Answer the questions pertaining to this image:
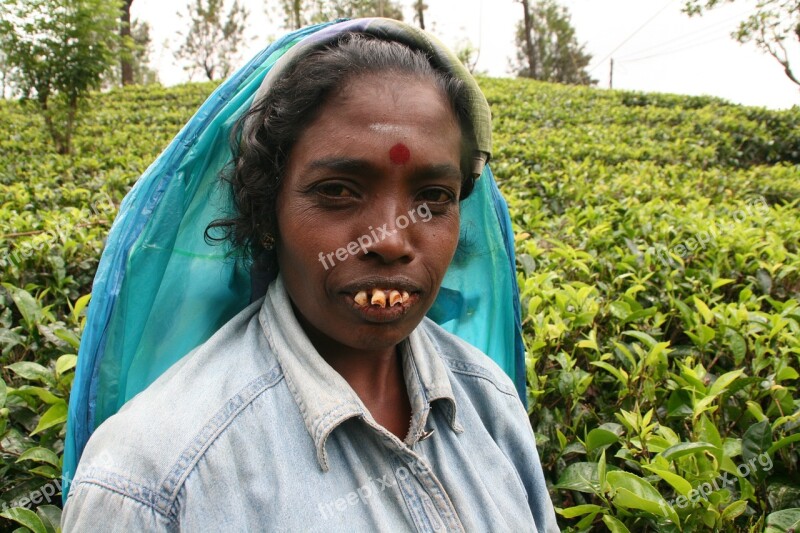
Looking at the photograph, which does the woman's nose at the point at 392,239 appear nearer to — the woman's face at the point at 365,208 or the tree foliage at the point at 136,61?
the woman's face at the point at 365,208


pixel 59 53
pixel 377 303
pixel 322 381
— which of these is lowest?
pixel 322 381

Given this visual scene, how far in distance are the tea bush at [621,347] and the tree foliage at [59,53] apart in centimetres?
270

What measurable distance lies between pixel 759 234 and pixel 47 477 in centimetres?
317

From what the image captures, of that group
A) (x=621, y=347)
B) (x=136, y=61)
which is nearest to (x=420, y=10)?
Result: (x=136, y=61)

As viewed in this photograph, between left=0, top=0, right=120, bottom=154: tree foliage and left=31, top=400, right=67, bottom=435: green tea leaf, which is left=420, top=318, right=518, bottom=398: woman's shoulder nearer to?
left=31, top=400, right=67, bottom=435: green tea leaf

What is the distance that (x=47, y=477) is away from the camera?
141 cm

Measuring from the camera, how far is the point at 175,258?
117 cm

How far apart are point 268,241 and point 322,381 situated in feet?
0.99

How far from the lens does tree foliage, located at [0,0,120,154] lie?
6598 mm

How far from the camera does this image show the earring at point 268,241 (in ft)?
3.70

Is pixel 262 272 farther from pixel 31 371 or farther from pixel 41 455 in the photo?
pixel 31 371

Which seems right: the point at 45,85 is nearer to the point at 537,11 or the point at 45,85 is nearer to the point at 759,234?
the point at 759,234

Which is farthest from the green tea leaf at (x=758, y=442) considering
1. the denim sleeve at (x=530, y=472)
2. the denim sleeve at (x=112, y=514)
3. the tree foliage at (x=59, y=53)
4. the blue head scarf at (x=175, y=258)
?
the tree foliage at (x=59, y=53)

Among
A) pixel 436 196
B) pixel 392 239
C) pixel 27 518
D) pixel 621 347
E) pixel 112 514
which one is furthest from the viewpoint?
pixel 621 347
